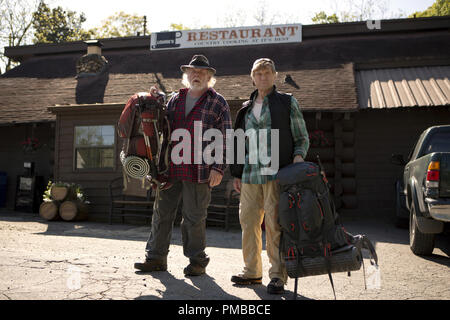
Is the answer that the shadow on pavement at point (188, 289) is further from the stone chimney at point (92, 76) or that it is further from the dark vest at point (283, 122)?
the stone chimney at point (92, 76)

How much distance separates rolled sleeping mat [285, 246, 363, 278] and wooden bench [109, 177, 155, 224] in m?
6.94

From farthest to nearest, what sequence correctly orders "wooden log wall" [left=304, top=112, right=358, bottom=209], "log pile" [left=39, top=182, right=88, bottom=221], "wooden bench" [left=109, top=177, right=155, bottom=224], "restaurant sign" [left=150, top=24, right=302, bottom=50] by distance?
"restaurant sign" [left=150, top=24, right=302, bottom=50] → "wooden log wall" [left=304, top=112, right=358, bottom=209] → "wooden bench" [left=109, top=177, right=155, bottom=224] → "log pile" [left=39, top=182, right=88, bottom=221]

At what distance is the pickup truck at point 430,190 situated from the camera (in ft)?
16.6

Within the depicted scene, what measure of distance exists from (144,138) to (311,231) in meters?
1.87

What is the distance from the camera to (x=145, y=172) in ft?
13.5

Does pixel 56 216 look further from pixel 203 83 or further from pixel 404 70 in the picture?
pixel 404 70

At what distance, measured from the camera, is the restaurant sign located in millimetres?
14523

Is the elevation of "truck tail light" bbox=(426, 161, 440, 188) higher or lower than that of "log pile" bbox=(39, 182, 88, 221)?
higher

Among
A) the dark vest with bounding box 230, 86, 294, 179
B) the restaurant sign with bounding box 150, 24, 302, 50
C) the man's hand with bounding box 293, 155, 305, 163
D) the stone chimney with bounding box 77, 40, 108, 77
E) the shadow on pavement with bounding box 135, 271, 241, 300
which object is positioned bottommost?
the shadow on pavement with bounding box 135, 271, 241, 300

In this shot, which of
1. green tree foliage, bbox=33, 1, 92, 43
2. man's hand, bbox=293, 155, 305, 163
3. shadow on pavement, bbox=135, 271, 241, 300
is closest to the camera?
shadow on pavement, bbox=135, 271, 241, 300

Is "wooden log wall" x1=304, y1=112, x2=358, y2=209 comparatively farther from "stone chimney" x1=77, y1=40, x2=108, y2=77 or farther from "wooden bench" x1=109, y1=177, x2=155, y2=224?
"stone chimney" x1=77, y1=40, x2=108, y2=77

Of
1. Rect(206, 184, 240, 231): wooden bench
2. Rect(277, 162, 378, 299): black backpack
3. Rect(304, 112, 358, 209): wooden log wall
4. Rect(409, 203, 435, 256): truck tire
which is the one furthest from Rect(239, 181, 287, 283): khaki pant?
Rect(304, 112, 358, 209): wooden log wall

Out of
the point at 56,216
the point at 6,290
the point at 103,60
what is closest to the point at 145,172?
the point at 6,290

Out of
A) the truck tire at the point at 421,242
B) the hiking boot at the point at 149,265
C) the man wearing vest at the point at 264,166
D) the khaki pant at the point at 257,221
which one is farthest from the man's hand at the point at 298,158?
the truck tire at the point at 421,242
